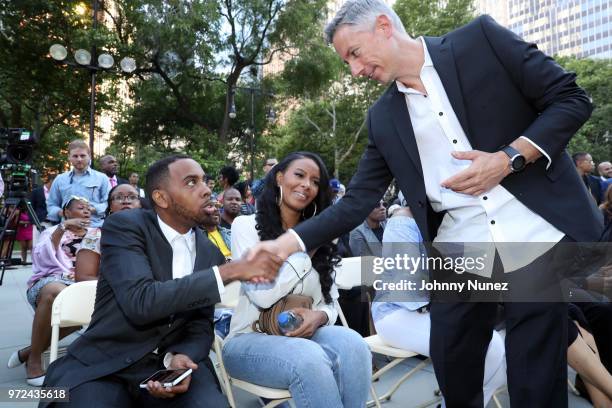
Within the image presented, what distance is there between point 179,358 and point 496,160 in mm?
1523

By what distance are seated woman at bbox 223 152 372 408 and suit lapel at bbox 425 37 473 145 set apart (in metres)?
1.23

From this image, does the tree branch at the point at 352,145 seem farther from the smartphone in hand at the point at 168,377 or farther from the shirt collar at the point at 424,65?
the smartphone in hand at the point at 168,377

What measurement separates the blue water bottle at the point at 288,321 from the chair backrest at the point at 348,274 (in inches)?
44.4

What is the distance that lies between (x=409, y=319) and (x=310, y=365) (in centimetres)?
107

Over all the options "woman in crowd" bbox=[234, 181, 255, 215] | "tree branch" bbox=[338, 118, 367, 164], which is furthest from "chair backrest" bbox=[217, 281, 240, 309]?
"tree branch" bbox=[338, 118, 367, 164]

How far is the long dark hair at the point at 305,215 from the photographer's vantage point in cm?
297

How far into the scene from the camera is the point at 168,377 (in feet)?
6.69

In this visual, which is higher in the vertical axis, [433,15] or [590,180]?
[433,15]

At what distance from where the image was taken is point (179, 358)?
7.18ft

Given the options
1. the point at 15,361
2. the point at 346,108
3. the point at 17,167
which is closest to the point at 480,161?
the point at 15,361

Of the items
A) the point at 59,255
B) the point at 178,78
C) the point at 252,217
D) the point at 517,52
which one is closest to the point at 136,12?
the point at 178,78

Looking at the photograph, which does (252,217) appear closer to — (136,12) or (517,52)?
(517,52)

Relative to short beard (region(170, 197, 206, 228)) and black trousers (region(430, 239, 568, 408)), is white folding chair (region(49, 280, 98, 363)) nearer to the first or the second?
short beard (region(170, 197, 206, 228))

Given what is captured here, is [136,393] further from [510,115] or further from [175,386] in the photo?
[510,115]
